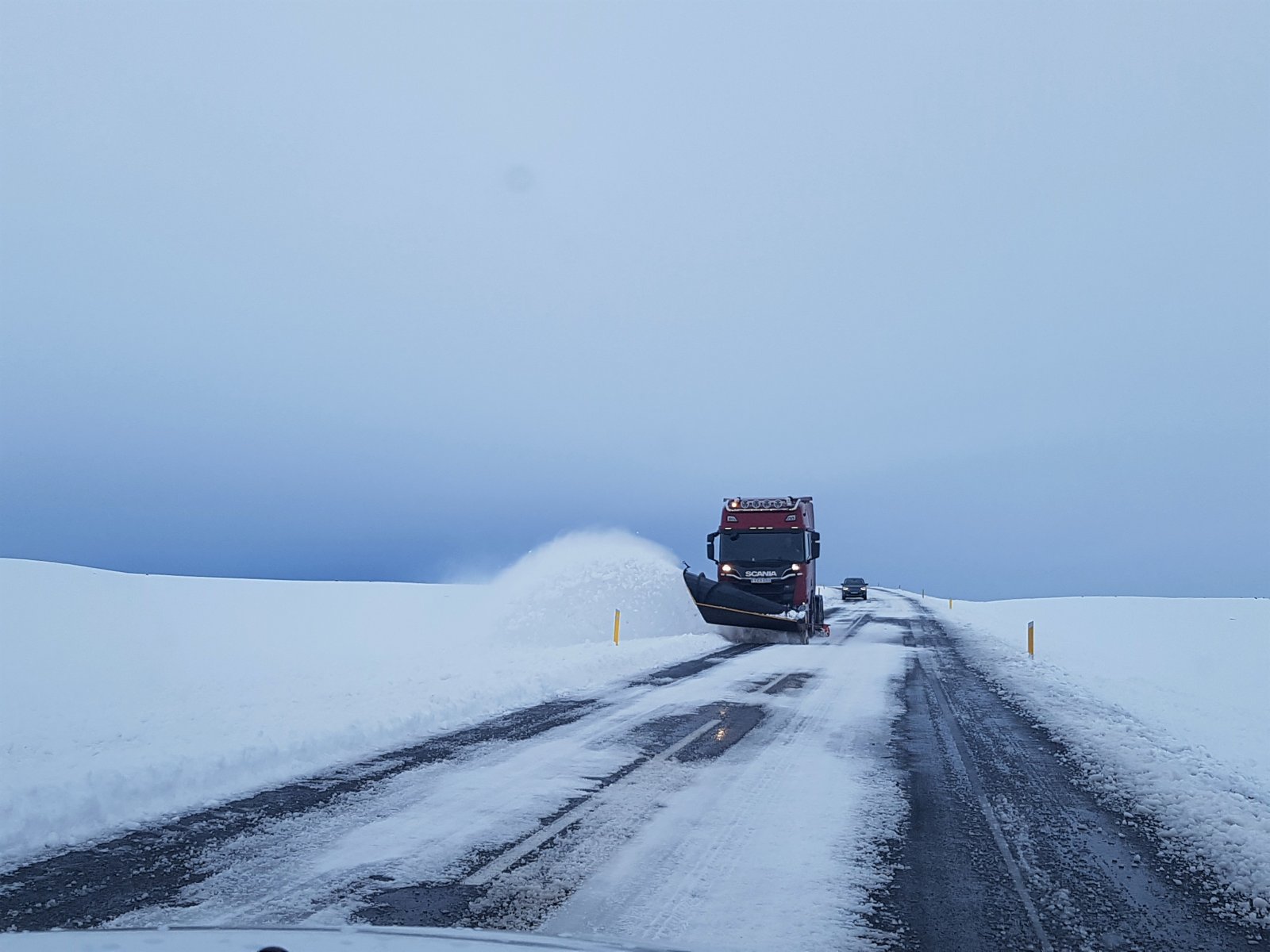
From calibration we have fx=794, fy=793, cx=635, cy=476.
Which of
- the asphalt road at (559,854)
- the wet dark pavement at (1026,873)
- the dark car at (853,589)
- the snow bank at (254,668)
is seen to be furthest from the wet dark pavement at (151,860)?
the dark car at (853,589)

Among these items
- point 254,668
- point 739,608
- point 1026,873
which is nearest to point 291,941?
point 1026,873

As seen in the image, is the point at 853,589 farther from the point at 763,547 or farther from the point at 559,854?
the point at 559,854

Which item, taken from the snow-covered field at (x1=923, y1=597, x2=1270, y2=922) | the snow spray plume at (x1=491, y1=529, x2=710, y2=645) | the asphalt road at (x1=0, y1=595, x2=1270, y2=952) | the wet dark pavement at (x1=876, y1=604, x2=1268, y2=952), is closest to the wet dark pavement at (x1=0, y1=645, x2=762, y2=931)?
the asphalt road at (x1=0, y1=595, x2=1270, y2=952)

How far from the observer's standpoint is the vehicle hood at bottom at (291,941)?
2652 millimetres

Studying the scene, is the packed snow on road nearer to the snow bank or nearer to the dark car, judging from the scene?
the snow bank

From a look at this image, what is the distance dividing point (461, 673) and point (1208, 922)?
36.9 feet

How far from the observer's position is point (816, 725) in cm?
1002

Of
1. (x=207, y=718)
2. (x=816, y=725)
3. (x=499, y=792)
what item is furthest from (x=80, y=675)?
(x=816, y=725)

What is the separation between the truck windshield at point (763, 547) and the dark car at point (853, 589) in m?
37.2

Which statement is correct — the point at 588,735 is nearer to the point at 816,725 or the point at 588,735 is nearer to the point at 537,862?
the point at 816,725

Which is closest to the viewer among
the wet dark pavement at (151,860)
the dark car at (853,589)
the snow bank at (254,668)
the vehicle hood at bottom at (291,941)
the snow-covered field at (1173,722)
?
the vehicle hood at bottom at (291,941)

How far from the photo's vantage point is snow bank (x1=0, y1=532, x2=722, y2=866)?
22.0ft

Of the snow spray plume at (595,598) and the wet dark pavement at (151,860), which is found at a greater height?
the snow spray plume at (595,598)

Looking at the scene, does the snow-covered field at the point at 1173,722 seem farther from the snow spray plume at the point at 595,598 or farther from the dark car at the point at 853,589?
the dark car at the point at 853,589
